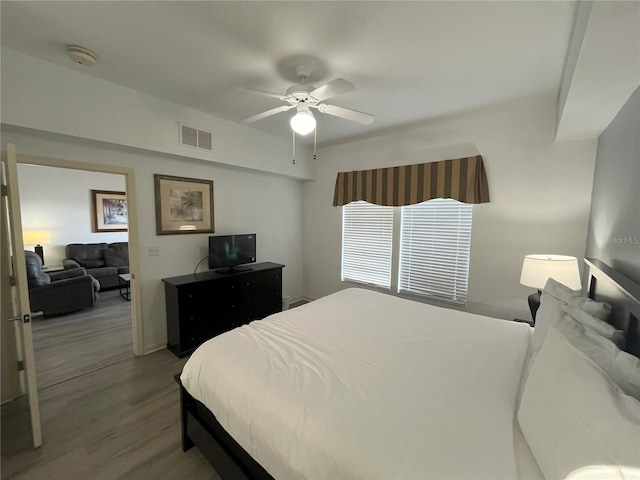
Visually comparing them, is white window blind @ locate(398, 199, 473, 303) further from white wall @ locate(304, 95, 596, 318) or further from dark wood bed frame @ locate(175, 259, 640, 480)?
dark wood bed frame @ locate(175, 259, 640, 480)

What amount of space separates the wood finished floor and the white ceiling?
2.73m

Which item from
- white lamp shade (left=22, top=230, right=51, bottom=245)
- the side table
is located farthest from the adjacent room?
white lamp shade (left=22, top=230, right=51, bottom=245)

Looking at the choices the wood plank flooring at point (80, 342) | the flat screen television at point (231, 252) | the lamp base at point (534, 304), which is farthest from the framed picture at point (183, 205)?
the lamp base at point (534, 304)

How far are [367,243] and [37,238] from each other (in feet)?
19.8

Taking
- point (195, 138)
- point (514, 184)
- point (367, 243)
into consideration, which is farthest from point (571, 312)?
point (195, 138)

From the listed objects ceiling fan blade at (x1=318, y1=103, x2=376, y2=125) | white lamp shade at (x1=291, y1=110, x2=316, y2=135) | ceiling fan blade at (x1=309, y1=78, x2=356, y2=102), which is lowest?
white lamp shade at (x1=291, y1=110, x2=316, y2=135)

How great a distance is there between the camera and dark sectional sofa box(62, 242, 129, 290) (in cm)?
512

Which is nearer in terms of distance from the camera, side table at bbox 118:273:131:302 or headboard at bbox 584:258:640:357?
headboard at bbox 584:258:640:357

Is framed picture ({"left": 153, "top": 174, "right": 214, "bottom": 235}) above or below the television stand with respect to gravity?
above

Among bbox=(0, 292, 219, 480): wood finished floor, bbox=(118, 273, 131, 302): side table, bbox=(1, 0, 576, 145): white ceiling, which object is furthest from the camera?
bbox=(118, 273, 131, 302): side table

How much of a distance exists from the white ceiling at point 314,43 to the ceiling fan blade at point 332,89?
0.87ft

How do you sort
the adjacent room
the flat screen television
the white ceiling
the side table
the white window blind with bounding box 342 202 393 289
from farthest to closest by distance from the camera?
the side table → the white window blind with bounding box 342 202 393 289 → the flat screen television → the white ceiling → the adjacent room

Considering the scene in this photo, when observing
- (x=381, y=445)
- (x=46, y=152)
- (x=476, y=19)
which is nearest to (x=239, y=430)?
(x=381, y=445)

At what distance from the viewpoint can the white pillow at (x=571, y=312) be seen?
3.80 ft
